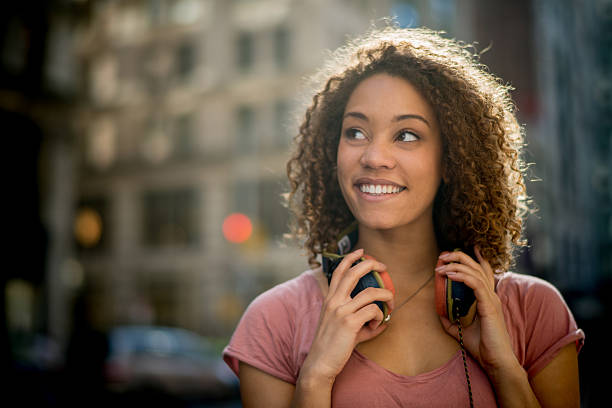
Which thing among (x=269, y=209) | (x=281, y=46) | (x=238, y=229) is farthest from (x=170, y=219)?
(x=281, y=46)

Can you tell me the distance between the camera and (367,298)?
2.03m

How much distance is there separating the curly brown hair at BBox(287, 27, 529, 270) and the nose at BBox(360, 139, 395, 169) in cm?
24

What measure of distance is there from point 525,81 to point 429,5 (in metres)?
9.17

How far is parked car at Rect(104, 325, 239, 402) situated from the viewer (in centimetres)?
1195

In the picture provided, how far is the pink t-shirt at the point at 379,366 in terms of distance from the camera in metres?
2.03

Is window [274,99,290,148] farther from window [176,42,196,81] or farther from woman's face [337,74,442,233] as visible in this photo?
woman's face [337,74,442,233]

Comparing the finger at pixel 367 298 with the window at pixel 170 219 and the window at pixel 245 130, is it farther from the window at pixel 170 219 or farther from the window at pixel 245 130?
the window at pixel 170 219

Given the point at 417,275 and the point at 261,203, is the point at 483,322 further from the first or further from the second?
the point at 261,203

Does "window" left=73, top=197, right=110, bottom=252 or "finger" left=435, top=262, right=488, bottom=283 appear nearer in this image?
"finger" left=435, top=262, right=488, bottom=283

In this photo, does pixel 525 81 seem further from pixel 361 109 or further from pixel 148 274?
pixel 361 109

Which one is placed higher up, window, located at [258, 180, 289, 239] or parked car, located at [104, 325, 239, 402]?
window, located at [258, 180, 289, 239]

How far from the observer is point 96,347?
1128cm

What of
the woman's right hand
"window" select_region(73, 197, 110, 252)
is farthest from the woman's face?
"window" select_region(73, 197, 110, 252)

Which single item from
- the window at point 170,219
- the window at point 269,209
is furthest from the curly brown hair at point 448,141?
the window at point 170,219
